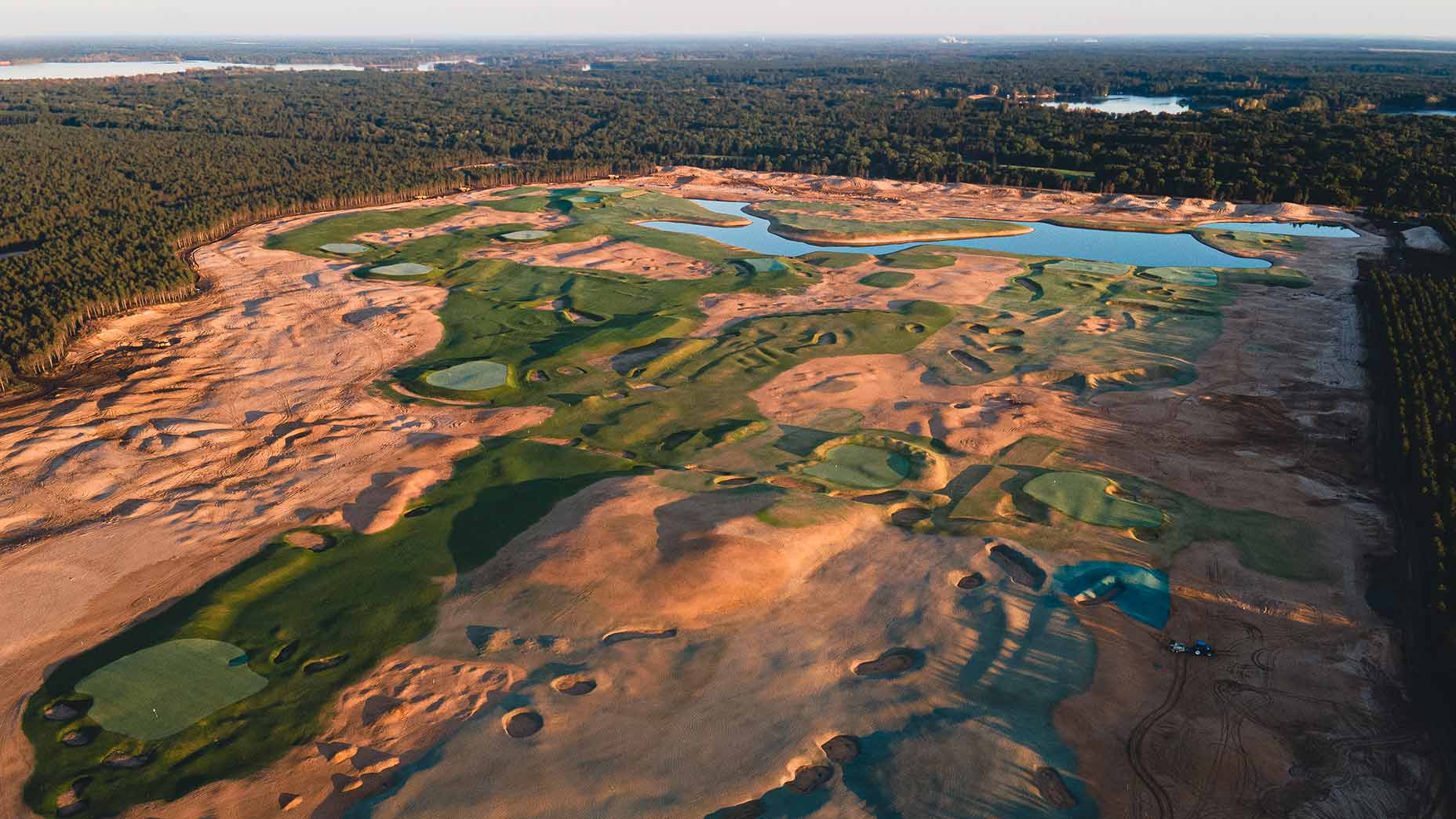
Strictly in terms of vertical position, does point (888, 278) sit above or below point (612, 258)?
below

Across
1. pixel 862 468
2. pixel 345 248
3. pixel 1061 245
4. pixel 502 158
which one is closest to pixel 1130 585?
pixel 862 468

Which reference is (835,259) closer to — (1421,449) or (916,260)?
(916,260)

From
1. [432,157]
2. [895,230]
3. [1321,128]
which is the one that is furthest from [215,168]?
[1321,128]

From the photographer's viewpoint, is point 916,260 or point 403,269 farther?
point 916,260

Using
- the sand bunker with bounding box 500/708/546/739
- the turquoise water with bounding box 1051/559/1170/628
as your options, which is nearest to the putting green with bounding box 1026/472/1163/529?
the turquoise water with bounding box 1051/559/1170/628

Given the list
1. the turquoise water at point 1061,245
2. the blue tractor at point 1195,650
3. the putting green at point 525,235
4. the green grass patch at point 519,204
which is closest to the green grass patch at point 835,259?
the turquoise water at point 1061,245

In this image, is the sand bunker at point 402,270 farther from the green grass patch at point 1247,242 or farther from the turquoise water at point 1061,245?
the green grass patch at point 1247,242

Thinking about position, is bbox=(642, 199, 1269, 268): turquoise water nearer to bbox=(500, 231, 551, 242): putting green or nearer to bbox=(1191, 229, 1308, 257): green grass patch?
bbox=(1191, 229, 1308, 257): green grass patch
